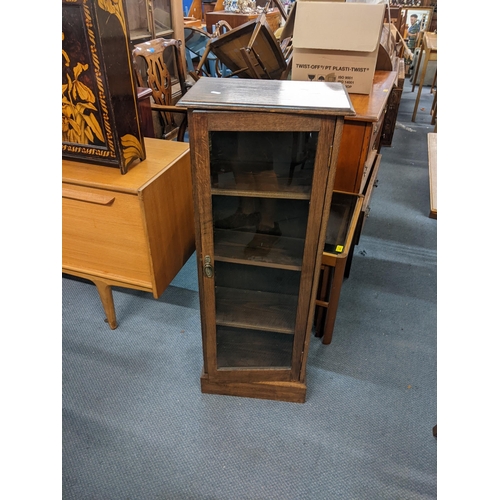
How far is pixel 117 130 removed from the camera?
51.9 inches

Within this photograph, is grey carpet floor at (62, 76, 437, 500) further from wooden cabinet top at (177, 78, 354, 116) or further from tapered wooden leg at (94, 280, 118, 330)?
wooden cabinet top at (177, 78, 354, 116)

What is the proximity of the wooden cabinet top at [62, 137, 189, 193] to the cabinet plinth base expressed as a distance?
0.77 m

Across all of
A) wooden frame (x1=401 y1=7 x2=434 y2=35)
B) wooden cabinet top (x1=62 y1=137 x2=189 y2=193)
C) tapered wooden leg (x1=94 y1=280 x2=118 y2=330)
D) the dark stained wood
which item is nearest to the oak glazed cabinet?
wooden cabinet top (x1=62 y1=137 x2=189 y2=193)

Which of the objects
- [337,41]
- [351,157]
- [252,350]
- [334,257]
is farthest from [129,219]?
[337,41]

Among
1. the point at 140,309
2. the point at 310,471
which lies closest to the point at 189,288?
the point at 140,309

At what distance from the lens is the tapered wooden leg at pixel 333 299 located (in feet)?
4.93

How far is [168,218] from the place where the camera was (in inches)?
61.0

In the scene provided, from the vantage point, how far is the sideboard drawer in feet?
4.50

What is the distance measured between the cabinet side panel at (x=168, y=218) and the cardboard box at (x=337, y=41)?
701 millimetres

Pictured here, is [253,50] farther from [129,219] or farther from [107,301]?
[107,301]

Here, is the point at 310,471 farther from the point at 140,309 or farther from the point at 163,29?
the point at 163,29

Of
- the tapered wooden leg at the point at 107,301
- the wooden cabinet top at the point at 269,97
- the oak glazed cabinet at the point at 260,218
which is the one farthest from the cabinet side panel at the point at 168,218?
the wooden cabinet top at the point at 269,97

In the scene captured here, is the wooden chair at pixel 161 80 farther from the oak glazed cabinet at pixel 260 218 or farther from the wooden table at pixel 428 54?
the wooden table at pixel 428 54

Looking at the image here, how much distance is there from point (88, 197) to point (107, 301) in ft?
1.81
